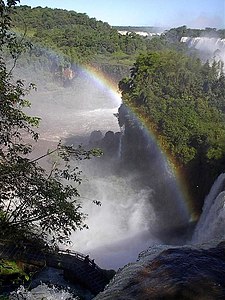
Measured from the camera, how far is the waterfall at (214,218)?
12.9 meters

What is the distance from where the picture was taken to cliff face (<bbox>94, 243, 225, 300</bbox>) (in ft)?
20.7

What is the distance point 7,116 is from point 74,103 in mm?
47331

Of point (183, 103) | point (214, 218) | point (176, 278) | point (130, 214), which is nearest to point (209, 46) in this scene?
point (183, 103)

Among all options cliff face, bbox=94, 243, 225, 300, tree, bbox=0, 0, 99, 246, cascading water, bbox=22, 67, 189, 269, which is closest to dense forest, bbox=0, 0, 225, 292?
tree, bbox=0, 0, 99, 246

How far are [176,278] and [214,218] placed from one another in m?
7.18

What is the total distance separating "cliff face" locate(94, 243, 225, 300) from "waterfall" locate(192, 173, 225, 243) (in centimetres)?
384

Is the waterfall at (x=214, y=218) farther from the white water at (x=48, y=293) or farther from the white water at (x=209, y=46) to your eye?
the white water at (x=209, y=46)

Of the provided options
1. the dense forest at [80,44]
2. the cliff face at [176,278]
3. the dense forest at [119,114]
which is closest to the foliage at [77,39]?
the dense forest at [80,44]

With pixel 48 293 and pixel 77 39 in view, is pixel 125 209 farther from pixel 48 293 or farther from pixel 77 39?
pixel 77 39

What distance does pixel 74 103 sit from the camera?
170 feet

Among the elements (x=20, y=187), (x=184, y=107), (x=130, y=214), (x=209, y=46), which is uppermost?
(x=209, y=46)

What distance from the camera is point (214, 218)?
1360cm

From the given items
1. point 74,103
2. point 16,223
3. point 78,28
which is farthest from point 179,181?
point 78,28

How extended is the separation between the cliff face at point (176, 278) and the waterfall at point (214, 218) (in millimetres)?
3842
